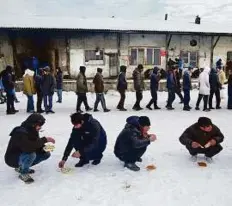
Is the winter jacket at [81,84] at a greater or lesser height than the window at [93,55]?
lesser

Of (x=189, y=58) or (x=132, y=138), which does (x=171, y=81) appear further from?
(x=189, y=58)

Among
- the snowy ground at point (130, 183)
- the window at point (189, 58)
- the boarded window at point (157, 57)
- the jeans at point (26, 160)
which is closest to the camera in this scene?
the snowy ground at point (130, 183)

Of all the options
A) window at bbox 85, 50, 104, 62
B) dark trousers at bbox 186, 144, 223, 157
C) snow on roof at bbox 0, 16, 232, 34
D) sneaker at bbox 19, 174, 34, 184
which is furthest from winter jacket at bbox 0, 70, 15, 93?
window at bbox 85, 50, 104, 62

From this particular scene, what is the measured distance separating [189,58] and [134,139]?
17.9 m

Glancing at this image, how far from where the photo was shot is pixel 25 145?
5359 mm

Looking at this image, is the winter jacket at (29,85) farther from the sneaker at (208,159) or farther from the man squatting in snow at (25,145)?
the sneaker at (208,159)

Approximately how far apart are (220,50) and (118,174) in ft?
62.8

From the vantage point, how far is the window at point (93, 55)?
20906mm

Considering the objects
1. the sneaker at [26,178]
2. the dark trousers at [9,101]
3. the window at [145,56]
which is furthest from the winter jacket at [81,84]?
the window at [145,56]

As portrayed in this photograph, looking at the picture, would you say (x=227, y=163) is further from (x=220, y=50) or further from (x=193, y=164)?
(x=220, y=50)

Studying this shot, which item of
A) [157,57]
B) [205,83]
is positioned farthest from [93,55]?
[205,83]

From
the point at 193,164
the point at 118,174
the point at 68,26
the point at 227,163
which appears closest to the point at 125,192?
the point at 118,174

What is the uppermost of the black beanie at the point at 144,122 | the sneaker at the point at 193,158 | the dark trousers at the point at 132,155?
the black beanie at the point at 144,122

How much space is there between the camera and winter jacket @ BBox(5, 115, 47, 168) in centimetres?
536
